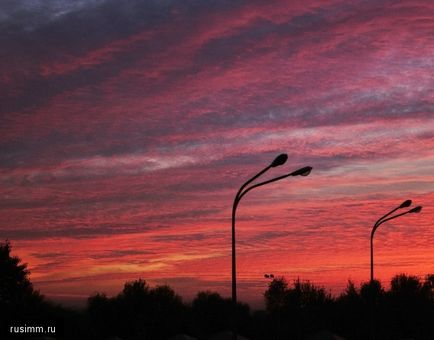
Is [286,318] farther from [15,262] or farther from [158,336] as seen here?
[15,262]

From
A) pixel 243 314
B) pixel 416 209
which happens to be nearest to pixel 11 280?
pixel 243 314

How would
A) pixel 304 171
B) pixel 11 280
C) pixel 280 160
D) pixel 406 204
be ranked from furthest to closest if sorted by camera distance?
pixel 11 280, pixel 406 204, pixel 304 171, pixel 280 160

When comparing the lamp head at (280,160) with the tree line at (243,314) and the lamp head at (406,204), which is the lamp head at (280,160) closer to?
the lamp head at (406,204)

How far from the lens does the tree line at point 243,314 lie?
87844mm

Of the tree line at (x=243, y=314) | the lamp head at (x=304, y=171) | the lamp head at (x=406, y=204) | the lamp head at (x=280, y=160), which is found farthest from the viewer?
the tree line at (x=243, y=314)

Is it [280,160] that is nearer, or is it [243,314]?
[280,160]

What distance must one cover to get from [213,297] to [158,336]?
106 ft

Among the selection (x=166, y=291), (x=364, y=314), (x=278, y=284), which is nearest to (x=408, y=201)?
(x=364, y=314)

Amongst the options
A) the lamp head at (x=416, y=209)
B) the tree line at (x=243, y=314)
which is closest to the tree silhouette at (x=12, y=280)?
the tree line at (x=243, y=314)

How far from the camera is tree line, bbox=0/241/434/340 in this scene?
8784 centimetres

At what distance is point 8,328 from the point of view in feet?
236

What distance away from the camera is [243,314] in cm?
10931

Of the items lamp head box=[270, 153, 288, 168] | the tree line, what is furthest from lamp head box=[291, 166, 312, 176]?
the tree line

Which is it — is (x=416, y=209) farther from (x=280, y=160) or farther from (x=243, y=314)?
(x=243, y=314)
